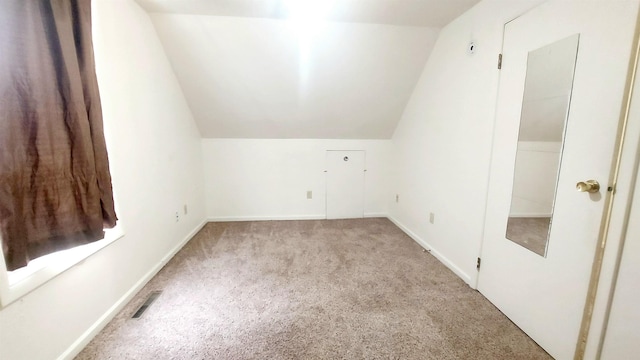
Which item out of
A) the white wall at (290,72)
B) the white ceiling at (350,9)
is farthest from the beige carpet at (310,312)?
the white ceiling at (350,9)

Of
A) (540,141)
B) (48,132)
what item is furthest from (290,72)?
(540,141)

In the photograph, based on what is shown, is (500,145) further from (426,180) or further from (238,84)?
(238,84)

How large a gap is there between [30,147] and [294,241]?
6.97 ft

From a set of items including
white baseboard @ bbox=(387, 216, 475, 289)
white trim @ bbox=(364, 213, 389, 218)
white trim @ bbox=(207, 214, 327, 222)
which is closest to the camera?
white baseboard @ bbox=(387, 216, 475, 289)

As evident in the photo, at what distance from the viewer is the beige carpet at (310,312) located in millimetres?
1314

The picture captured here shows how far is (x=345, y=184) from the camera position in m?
3.51

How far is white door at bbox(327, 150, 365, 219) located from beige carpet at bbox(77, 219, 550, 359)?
105cm

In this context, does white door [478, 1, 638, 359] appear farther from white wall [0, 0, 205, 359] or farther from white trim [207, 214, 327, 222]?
white wall [0, 0, 205, 359]

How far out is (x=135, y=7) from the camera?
182 cm

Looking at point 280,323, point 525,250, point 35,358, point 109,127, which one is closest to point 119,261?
point 35,358

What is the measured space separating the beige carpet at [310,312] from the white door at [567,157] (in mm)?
221

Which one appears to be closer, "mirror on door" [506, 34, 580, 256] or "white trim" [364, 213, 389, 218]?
"mirror on door" [506, 34, 580, 256]

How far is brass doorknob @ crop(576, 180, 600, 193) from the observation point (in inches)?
42.4

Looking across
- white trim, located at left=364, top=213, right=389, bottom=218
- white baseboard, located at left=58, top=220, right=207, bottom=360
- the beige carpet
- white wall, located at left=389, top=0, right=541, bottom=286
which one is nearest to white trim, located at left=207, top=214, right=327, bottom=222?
white trim, located at left=364, top=213, right=389, bottom=218
